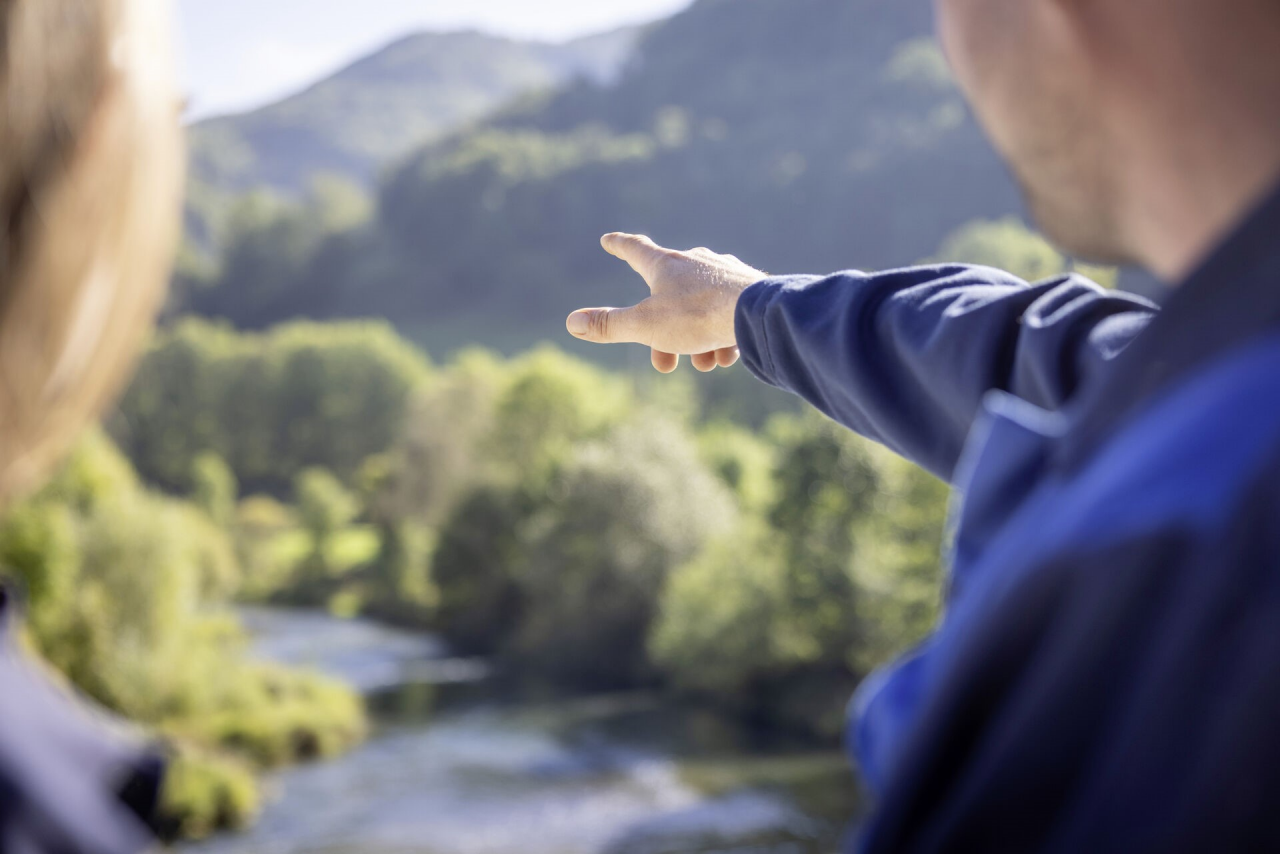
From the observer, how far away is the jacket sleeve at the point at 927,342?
3.76ft

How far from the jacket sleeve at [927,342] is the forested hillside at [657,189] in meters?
34.9

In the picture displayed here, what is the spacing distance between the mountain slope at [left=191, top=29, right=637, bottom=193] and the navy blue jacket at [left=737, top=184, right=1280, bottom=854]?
3886 inches

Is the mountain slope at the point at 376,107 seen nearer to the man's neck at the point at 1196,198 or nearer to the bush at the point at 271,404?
the bush at the point at 271,404

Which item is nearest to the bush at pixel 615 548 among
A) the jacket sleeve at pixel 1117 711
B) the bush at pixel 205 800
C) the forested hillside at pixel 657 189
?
the bush at pixel 205 800

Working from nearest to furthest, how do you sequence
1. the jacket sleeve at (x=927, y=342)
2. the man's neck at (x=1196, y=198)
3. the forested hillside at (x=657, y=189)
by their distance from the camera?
the man's neck at (x=1196, y=198) < the jacket sleeve at (x=927, y=342) < the forested hillside at (x=657, y=189)

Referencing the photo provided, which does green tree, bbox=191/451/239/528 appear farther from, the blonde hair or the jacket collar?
the jacket collar

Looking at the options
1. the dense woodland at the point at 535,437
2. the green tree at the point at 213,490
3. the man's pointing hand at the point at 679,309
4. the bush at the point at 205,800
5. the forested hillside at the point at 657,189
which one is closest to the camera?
the man's pointing hand at the point at 679,309

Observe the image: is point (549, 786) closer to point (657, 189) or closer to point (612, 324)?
point (612, 324)

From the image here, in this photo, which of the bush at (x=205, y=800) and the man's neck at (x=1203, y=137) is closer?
the man's neck at (x=1203, y=137)

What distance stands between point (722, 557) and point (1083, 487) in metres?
19.7

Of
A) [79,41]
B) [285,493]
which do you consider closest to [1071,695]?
[79,41]

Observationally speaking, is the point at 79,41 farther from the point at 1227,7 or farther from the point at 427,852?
the point at 427,852

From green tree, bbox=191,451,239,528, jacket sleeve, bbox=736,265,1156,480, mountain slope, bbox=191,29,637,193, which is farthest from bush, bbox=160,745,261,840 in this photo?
mountain slope, bbox=191,29,637,193

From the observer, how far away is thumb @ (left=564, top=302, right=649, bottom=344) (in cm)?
171
